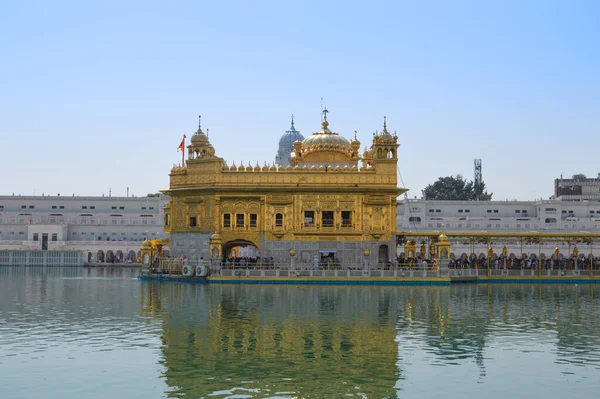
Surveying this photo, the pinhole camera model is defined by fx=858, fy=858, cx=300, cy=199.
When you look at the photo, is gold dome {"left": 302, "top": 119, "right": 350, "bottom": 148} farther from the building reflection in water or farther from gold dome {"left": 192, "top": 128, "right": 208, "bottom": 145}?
the building reflection in water

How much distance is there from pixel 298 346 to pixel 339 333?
3.56 m

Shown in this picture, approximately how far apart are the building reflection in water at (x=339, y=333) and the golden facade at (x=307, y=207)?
922 cm

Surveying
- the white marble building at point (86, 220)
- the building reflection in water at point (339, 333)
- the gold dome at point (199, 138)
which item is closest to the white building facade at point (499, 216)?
the white marble building at point (86, 220)

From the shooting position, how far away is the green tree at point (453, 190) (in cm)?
14612

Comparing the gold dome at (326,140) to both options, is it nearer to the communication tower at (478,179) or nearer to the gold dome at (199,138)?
the gold dome at (199,138)

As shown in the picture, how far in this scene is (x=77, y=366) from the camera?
24.0m

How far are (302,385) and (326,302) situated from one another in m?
21.9

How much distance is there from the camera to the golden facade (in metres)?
61.3

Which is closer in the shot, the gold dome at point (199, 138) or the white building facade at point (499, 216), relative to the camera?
the gold dome at point (199, 138)

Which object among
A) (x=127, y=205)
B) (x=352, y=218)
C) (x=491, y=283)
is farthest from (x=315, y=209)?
(x=127, y=205)

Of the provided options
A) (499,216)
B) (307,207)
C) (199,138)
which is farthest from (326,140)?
(499,216)

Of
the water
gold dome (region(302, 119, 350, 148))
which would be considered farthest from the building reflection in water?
gold dome (region(302, 119, 350, 148))

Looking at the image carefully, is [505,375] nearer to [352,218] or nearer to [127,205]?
[352,218]

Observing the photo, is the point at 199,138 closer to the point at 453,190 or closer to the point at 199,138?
the point at 199,138
